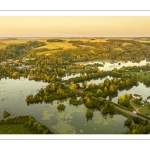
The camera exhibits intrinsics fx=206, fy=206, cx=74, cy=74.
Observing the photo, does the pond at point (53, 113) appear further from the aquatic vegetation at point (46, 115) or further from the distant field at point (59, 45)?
the distant field at point (59, 45)

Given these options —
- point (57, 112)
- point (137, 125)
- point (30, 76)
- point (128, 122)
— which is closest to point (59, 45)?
point (30, 76)

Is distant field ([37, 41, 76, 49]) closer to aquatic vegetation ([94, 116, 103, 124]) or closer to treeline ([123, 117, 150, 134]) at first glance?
aquatic vegetation ([94, 116, 103, 124])

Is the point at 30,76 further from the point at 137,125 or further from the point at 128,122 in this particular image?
the point at 137,125


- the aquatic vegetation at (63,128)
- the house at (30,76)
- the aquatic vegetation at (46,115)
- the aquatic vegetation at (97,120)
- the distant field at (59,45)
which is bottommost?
the aquatic vegetation at (63,128)

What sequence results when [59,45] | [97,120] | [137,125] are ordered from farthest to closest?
[59,45] → [97,120] → [137,125]

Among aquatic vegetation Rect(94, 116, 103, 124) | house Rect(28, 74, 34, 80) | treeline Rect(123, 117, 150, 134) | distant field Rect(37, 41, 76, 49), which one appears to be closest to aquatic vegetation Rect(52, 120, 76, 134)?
aquatic vegetation Rect(94, 116, 103, 124)

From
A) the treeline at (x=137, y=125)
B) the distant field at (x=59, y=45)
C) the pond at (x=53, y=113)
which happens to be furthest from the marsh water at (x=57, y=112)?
the distant field at (x=59, y=45)
